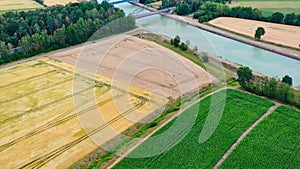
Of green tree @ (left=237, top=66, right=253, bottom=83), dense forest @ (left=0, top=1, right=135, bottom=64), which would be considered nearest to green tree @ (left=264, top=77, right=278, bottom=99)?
green tree @ (left=237, top=66, right=253, bottom=83)

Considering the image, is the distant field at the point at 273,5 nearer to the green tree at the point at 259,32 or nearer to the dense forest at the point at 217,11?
the dense forest at the point at 217,11

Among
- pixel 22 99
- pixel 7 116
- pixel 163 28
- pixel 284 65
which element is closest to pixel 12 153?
pixel 7 116

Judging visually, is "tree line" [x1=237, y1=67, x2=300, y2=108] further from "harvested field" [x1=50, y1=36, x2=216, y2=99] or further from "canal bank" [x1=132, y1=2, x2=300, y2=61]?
"canal bank" [x1=132, y1=2, x2=300, y2=61]

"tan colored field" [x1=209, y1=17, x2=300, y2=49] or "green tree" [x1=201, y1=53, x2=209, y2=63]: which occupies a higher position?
"tan colored field" [x1=209, y1=17, x2=300, y2=49]

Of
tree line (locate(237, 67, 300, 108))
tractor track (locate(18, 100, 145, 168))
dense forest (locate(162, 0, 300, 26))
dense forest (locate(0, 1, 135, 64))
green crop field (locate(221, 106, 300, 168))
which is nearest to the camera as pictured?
green crop field (locate(221, 106, 300, 168))

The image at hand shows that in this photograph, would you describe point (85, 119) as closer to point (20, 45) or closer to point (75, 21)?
point (20, 45)

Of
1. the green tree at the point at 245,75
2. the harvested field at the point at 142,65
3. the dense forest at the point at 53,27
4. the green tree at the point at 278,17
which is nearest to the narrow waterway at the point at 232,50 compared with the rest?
the green tree at the point at 245,75

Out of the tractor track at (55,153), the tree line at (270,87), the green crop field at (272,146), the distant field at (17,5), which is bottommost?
the tractor track at (55,153)
